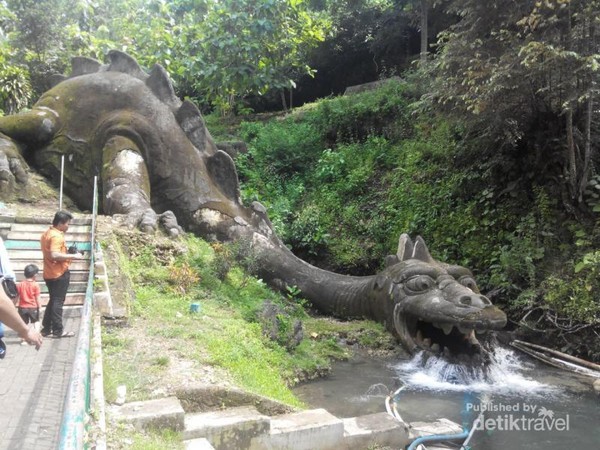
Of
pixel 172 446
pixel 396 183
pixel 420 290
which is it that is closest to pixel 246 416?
pixel 172 446

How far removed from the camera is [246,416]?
4188 mm

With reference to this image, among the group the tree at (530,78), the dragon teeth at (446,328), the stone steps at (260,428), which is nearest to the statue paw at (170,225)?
the dragon teeth at (446,328)

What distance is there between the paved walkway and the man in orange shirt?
0.14m

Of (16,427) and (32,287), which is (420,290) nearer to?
(32,287)

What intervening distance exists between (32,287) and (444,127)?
9787 mm

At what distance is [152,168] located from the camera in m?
10.7

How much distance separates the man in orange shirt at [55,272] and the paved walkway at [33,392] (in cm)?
14

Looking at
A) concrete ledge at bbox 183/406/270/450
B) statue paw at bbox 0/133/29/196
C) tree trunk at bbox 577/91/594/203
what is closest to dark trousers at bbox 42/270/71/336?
concrete ledge at bbox 183/406/270/450

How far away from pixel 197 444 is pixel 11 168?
8280mm

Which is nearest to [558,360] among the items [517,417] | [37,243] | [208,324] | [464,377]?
[464,377]

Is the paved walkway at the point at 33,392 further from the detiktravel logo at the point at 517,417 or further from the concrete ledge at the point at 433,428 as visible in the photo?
the detiktravel logo at the point at 517,417

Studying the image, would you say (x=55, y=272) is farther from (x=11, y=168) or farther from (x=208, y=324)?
(x=11, y=168)

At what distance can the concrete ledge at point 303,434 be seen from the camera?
4.10 m

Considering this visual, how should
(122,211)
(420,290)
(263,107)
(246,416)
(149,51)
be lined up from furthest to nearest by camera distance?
1. (263,107)
2. (149,51)
3. (122,211)
4. (420,290)
5. (246,416)
